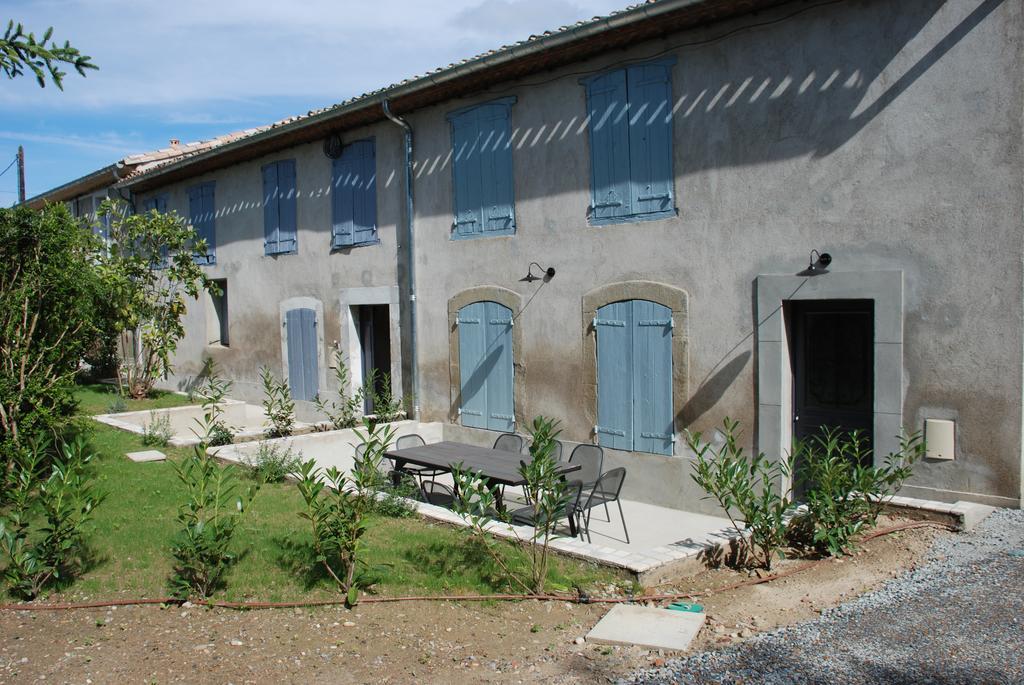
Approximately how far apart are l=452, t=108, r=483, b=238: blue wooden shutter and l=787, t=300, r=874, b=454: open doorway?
13.6 ft

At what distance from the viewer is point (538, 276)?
974cm

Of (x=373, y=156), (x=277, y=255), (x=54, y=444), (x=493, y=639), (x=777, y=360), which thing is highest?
(x=373, y=156)

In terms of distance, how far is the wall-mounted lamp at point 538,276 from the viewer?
31.4 ft

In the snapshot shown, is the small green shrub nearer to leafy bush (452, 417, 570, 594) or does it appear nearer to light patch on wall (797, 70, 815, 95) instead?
leafy bush (452, 417, 570, 594)

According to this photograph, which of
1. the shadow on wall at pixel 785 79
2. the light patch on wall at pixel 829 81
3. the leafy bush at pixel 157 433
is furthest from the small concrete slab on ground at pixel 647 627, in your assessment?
the leafy bush at pixel 157 433

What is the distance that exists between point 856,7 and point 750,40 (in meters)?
0.97

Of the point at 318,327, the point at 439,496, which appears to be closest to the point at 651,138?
the point at 439,496

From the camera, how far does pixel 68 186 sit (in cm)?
1923

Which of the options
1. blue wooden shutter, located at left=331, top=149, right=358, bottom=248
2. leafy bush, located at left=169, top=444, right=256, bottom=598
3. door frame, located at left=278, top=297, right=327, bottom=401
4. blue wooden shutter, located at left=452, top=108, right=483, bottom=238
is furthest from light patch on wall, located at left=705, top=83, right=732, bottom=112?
door frame, located at left=278, top=297, right=327, bottom=401

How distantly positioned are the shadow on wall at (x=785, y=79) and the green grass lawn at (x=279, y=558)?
4249 mm

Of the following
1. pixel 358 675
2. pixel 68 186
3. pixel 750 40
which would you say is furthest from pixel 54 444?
pixel 68 186

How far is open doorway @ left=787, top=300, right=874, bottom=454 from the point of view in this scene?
768 centimetres

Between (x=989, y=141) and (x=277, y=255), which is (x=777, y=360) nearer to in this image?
(x=989, y=141)

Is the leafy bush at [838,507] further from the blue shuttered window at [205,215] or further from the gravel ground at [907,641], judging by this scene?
the blue shuttered window at [205,215]
